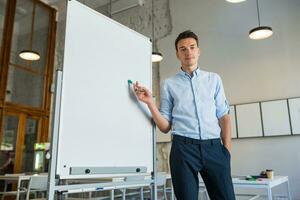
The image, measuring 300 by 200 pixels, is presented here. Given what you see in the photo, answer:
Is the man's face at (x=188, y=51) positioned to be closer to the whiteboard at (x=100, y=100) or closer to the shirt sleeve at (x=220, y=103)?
the shirt sleeve at (x=220, y=103)

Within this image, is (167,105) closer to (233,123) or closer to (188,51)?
(188,51)

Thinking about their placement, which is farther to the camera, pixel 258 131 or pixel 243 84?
pixel 243 84

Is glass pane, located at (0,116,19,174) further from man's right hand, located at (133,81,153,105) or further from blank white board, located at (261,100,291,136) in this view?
man's right hand, located at (133,81,153,105)

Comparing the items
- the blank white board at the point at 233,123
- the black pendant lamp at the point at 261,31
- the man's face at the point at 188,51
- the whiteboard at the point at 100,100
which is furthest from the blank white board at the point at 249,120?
the man's face at the point at 188,51

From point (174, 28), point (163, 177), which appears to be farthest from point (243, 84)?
point (163, 177)

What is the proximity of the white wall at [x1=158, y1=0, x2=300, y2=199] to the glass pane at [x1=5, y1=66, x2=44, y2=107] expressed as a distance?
4.14 meters

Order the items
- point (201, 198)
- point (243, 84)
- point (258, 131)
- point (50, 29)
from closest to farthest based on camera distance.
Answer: point (201, 198), point (258, 131), point (243, 84), point (50, 29)

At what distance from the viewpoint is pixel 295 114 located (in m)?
4.31

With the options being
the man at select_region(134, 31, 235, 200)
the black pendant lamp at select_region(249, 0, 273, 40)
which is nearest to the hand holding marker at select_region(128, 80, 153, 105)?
the man at select_region(134, 31, 235, 200)

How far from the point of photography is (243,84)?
4.89 meters

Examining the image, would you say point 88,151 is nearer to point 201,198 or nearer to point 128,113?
point 128,113

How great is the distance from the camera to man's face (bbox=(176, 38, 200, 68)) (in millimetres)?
1382

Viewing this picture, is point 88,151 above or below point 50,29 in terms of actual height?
below

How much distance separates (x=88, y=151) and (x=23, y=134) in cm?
583
